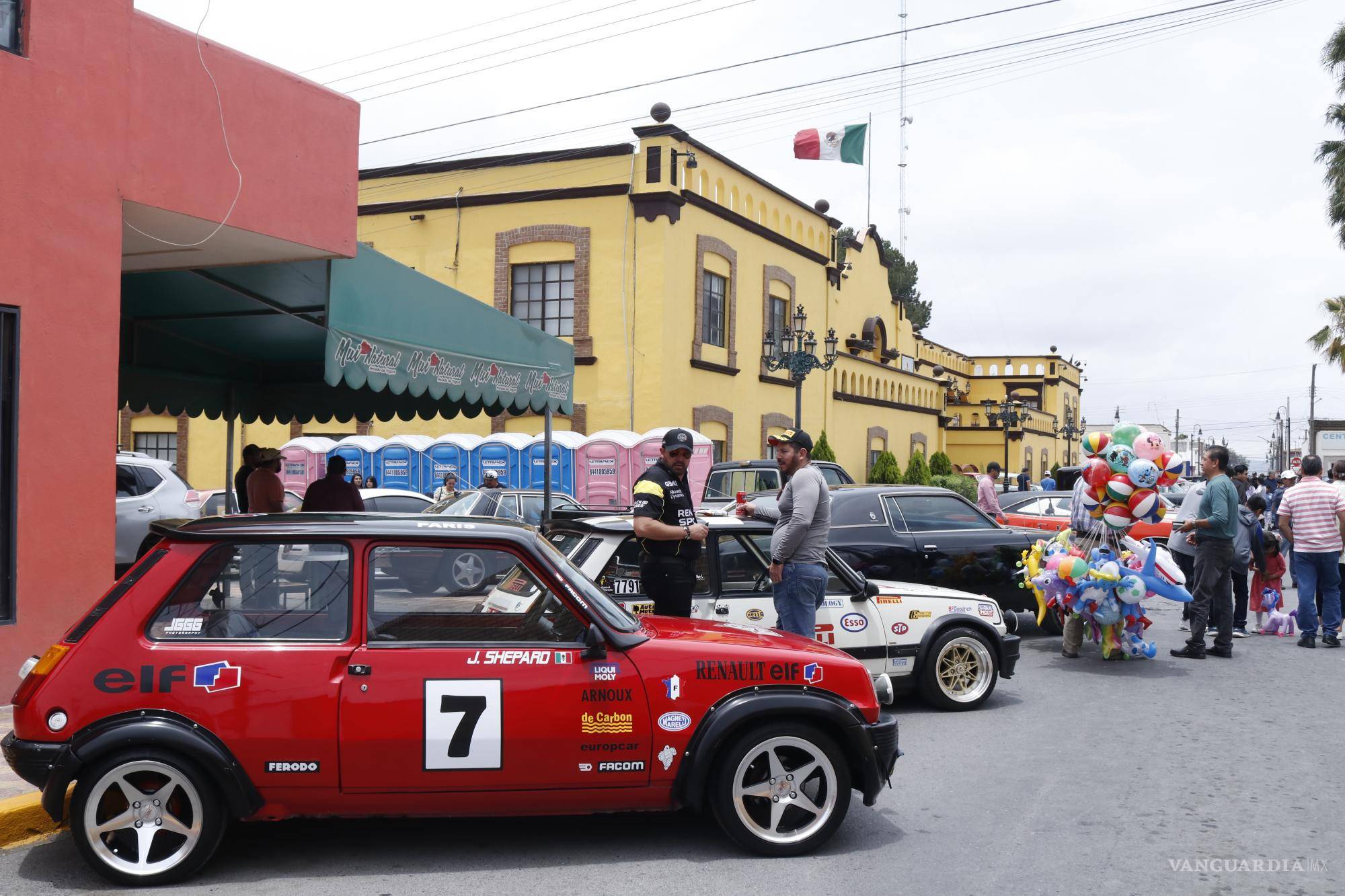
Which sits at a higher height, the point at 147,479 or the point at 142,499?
the point at 147,479

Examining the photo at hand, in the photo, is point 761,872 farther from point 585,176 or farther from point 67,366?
point 585,176

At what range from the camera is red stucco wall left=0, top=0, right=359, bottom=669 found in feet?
22.9

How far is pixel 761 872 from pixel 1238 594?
9341mm

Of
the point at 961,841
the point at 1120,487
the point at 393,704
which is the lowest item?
the point at 961,841

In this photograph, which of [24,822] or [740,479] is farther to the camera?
[740,479]

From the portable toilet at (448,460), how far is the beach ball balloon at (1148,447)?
614 inches

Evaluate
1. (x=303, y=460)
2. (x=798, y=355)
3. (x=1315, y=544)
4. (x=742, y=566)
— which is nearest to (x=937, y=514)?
(x=742, y=566)

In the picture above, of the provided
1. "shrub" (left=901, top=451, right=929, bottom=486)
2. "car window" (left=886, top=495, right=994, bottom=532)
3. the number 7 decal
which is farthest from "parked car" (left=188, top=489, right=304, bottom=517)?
"shrub" (left=901, top=451, right=929, bottom=486)

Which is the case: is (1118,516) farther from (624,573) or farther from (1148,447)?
(624,573)

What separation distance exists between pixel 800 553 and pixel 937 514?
13.1 feet

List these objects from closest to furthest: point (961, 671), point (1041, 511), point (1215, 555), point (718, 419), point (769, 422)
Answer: point (961, 671)
point (1215, 555)
point (1041, 511)
point (718, 419)
point (769, 422)

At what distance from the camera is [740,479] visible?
58.3ft

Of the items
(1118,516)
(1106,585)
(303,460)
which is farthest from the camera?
(303,460)

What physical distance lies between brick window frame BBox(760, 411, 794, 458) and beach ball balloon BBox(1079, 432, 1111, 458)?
A: 57.5 ft
